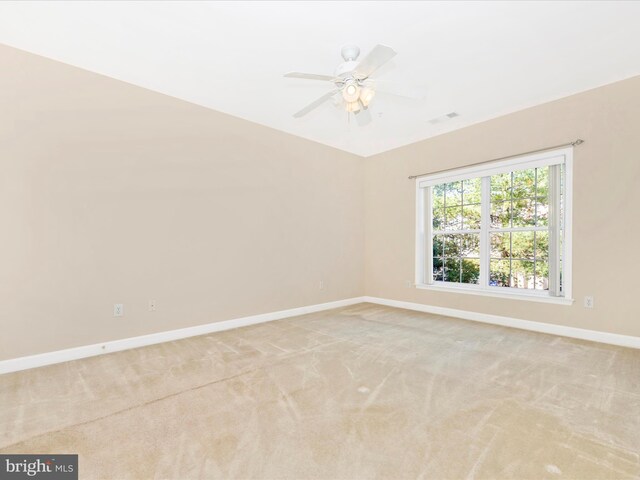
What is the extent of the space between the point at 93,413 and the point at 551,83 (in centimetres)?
500

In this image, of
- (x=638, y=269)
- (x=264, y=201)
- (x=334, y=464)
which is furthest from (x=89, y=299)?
(x=638, y=269)

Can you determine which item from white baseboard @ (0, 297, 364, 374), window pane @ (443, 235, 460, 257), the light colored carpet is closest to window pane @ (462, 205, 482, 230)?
window pane @ (443, 235, 460, 257)

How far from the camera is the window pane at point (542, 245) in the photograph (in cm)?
387

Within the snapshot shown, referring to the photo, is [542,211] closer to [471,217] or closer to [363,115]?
[471,217]

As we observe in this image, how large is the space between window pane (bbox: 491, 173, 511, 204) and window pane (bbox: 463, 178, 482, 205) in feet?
0.59

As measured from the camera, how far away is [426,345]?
10.8 feet

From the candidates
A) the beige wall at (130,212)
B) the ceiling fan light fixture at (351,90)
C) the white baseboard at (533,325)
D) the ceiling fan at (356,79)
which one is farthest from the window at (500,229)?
the ceiling fan light fixture at (351,90)

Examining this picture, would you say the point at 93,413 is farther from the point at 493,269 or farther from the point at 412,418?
the point at 493,269

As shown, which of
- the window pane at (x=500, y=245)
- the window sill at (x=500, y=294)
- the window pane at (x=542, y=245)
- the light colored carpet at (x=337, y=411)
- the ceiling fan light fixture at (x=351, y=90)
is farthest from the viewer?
the window pane at (x=500, y=245)

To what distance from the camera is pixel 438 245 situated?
501 centimetres

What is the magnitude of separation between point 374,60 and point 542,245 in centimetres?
328

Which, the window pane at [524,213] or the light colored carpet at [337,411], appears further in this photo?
the window pane at [524,213]

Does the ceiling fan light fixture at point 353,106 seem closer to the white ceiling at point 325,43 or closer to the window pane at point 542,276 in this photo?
the white ceiling at point 325,43

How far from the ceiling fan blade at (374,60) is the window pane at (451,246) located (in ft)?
10.6
